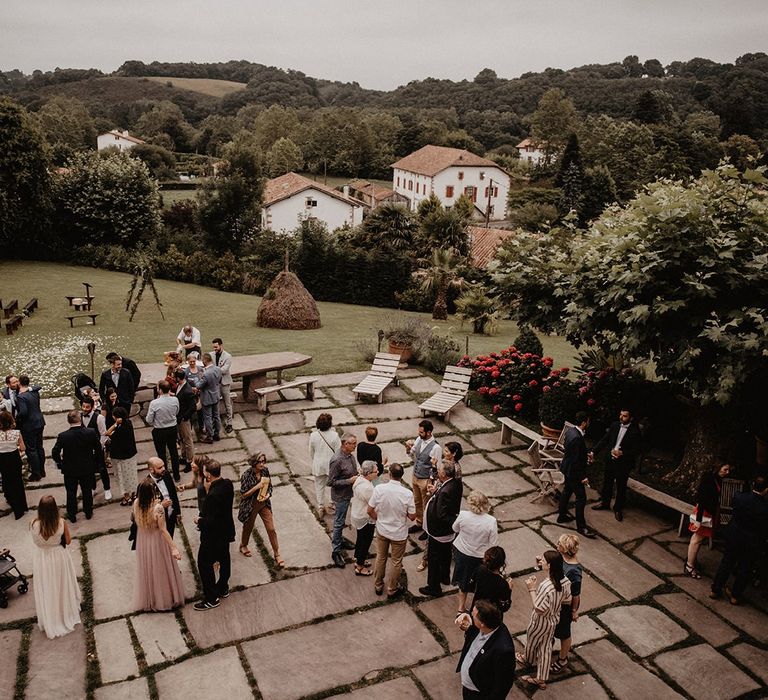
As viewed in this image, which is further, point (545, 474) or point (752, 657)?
point (545, 474)

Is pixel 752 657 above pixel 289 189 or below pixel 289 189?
below

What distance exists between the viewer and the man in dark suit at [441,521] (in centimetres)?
664

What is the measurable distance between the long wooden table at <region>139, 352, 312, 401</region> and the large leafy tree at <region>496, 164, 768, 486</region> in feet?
19.0

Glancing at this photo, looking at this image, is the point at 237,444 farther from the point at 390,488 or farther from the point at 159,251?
the point at 159,251

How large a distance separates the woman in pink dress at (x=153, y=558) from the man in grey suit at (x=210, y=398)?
3812 millimetres

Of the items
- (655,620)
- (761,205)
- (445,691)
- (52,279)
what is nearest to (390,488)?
(445,691)

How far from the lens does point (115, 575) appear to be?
707cm

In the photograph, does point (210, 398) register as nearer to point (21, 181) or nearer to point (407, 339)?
point (407, 339)

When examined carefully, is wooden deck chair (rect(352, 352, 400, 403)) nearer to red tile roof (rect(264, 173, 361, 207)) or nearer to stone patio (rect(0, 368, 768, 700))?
stone patio (rect(0, 368, 768, 700))

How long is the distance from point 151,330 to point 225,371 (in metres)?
8.66

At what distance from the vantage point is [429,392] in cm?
1363

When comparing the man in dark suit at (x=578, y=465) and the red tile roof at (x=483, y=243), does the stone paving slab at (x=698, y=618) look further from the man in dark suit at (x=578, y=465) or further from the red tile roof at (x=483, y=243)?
the red tile roof at (x=483, y=243)

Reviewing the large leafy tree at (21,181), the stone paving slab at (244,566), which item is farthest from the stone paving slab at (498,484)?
the large leafy tree at (21,181)

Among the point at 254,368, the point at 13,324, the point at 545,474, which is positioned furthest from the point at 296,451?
the point at 13,324
